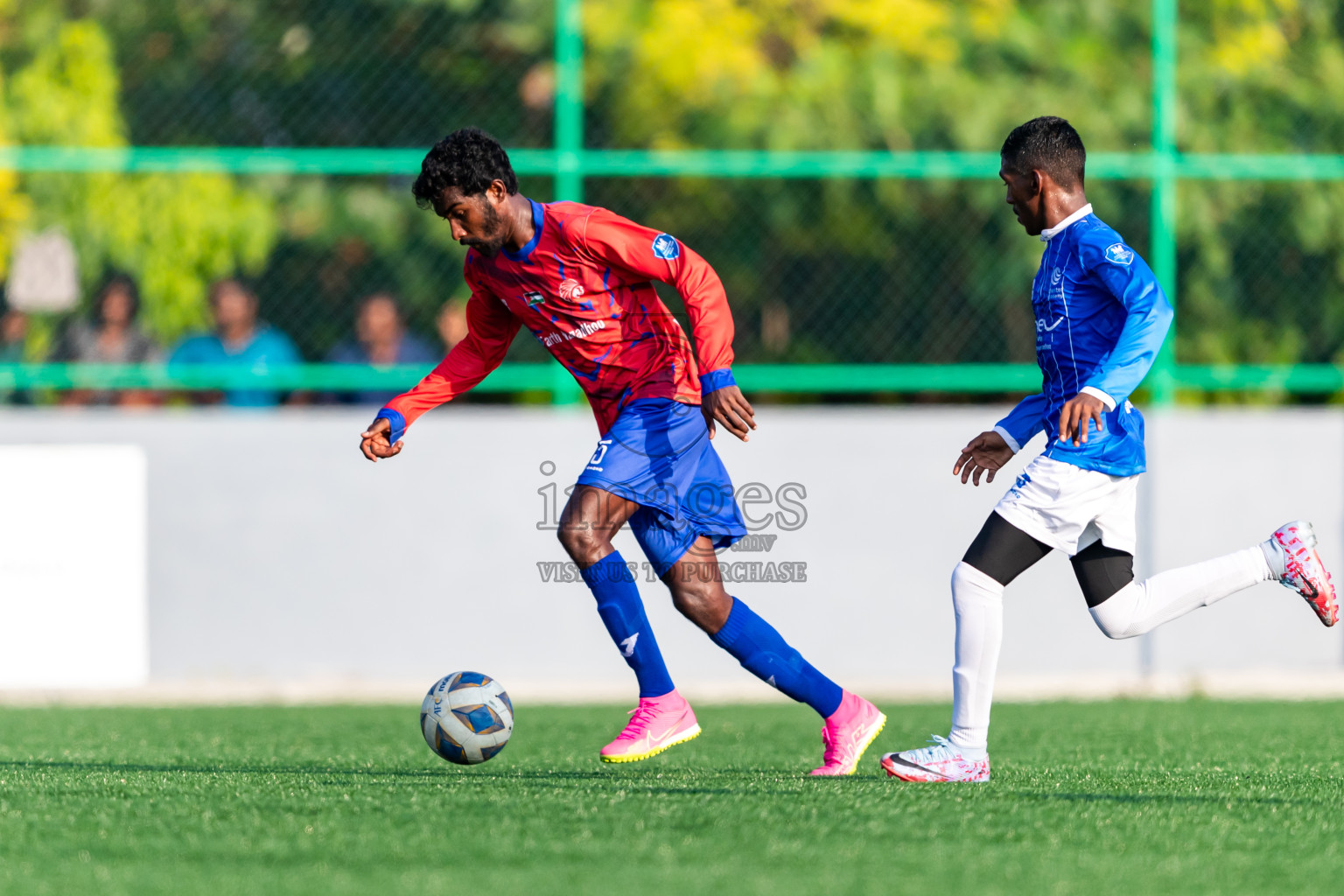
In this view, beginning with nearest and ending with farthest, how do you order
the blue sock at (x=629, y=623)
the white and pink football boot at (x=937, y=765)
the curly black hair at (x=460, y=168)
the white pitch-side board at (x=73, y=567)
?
1. the white and pink football boot at (x=937, y=765)
2. the curly black hair at (x=460, y=168)
3. the blue sock at (x=629, y=623)
4. the white pitch-side board at (x=73, y=567)

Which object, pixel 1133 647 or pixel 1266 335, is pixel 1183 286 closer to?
pixel 1266 335

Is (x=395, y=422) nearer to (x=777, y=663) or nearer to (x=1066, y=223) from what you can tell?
(x=777, y=663)

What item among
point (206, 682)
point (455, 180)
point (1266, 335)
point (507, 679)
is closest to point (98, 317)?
point (206, 682)

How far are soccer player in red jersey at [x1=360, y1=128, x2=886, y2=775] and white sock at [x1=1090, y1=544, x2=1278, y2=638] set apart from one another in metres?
0.74

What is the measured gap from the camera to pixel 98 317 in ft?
29.0

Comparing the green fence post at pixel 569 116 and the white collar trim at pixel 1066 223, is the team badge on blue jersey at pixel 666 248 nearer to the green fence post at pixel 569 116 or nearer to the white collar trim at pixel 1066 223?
the white collar trim at pixel 1066 223

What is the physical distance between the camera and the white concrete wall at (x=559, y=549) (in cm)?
859

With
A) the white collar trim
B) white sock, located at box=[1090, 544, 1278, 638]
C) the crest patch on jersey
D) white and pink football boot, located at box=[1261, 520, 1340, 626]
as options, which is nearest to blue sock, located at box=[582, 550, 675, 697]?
white sock, located at box=[1090, 544, 1278, 638]

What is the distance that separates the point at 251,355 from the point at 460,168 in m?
4.24

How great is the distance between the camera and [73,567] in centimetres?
837

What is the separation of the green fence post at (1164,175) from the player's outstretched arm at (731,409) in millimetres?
4781

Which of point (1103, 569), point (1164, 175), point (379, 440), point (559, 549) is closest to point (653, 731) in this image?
point (379, 440)

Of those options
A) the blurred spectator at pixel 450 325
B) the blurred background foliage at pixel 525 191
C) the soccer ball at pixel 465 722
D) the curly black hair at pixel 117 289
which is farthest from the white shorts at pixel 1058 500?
the curly black hair at pixel 117 289

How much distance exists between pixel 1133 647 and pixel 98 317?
5.72m
